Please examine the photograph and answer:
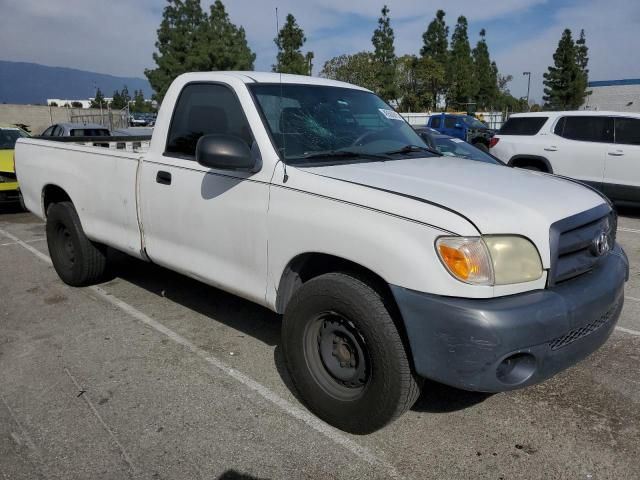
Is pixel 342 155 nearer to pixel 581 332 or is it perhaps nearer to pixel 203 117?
pixel 203 117

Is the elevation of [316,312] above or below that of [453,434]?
above

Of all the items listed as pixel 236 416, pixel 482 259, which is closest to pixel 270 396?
pixel 236 416

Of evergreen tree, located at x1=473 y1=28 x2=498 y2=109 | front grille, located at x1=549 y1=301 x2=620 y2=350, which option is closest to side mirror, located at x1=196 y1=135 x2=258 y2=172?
front grille, located at x1=549 y1=301 x2=620 y2=350

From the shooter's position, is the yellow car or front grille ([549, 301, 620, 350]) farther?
the yellow car

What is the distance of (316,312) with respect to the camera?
2.90 m

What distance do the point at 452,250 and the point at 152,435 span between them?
187cm

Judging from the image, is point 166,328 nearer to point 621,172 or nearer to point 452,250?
point 452,250

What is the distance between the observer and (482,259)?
2.42 metres

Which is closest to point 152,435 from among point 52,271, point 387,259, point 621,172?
point 387,259

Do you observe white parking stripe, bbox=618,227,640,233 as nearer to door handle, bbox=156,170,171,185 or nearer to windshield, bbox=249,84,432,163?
windshield, bbox=249,84,432,163

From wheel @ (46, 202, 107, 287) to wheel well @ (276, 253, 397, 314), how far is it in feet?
8.79

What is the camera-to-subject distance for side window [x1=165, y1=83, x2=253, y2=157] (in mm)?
3537

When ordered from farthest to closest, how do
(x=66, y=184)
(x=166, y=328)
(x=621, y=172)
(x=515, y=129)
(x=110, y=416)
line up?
(x=515, y=129) < (x=621, y=172) < (x=66, y=184) < (x=166, y=328) < (x=110, y=416)

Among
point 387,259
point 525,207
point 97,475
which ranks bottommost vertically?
point 97,475
